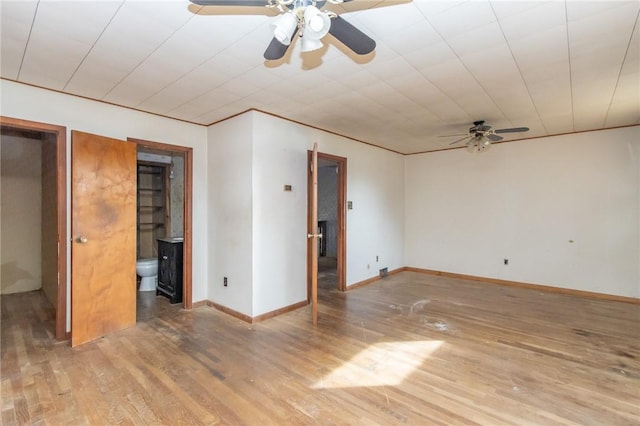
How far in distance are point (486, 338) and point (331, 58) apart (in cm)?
305

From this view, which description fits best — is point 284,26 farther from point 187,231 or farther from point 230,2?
point 187,231

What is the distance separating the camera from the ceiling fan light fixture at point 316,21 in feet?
4.82

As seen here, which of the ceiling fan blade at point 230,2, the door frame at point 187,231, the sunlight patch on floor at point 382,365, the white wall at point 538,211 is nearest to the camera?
the ceiling fan blade at point 230,2

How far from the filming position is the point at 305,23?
1527 millimetres

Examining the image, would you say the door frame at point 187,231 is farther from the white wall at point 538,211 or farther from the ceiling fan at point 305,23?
the white wall at point 538,211

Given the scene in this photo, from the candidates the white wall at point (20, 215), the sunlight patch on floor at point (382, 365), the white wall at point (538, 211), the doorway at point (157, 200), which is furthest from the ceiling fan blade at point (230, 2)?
the white wall at point (538, 211)

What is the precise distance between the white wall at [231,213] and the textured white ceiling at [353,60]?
0.34 meters

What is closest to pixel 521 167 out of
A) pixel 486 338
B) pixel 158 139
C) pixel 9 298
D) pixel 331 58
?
pixel 486 338

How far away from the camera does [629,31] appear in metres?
2.03

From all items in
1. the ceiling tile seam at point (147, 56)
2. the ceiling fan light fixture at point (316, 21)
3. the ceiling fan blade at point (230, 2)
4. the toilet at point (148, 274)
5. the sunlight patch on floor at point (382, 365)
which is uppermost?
the ceiling tile seam at point (147, 56)

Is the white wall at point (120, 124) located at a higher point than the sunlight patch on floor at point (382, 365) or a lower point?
higher

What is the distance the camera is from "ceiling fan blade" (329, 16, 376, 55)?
5.32 ft

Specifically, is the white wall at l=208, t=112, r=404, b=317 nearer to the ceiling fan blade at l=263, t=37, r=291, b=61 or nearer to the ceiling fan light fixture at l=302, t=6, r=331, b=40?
the ceiling fan blade at l=263, t=37, r=291, b=61

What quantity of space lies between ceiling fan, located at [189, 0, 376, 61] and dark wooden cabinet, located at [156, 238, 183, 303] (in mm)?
3317
